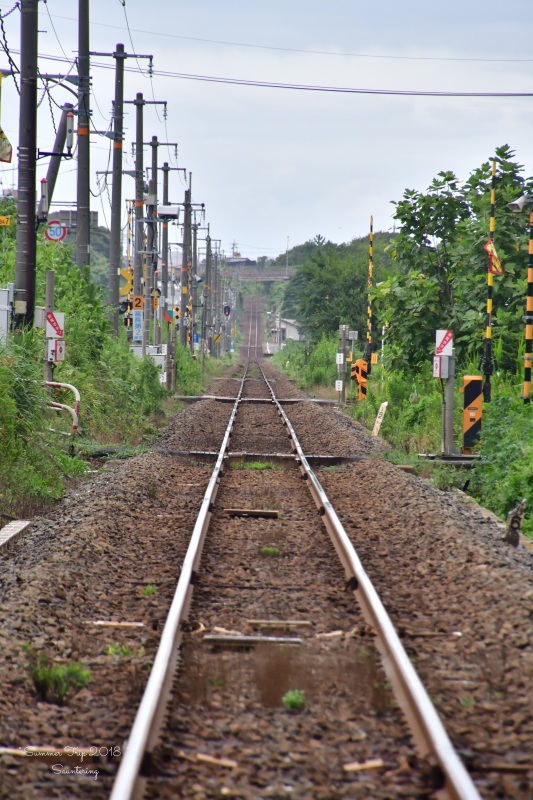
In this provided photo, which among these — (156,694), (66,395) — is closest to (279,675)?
(156,694)

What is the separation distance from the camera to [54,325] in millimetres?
15586

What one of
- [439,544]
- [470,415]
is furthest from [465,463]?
[439,544]

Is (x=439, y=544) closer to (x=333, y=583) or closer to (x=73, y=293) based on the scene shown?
(x=333, y=583)

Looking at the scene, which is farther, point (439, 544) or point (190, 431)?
point (190, 431)

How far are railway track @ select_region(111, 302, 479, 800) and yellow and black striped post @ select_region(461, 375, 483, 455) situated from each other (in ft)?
20.6

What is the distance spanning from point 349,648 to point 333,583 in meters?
1.61

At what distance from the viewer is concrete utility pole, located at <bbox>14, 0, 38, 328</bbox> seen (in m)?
15.7

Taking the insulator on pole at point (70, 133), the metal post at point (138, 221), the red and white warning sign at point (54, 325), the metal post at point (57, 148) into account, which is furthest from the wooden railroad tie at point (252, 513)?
the metal post at point (138, 221)

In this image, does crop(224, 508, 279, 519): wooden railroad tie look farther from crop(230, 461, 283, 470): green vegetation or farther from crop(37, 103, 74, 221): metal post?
crop(37, 103, 74, 221): metal post

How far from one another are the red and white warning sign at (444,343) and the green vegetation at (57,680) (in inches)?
449

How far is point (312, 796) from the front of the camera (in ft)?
12.7

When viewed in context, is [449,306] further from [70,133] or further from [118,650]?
[118,650]

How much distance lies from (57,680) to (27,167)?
12175 millimetres

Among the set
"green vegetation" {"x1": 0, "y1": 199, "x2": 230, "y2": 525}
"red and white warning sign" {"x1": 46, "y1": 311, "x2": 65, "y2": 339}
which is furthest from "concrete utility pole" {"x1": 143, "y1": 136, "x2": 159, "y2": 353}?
"red and white warning sign" {"x1": 46, "y1": 311, "x2": 65, "y2": 339}
